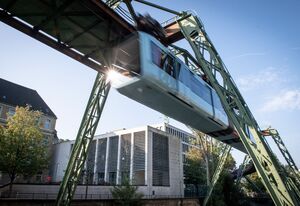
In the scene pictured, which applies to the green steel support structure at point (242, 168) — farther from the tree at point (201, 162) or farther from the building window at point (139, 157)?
the building window at point (139, 157)

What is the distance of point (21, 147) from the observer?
2334cm


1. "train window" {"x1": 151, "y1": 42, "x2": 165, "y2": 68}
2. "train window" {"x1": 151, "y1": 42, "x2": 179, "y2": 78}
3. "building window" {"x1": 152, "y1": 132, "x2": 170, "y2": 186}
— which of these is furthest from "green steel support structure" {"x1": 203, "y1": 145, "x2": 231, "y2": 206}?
"train window" {"x1": 151, "y1": 42, "x2": 165, "y2": 68}

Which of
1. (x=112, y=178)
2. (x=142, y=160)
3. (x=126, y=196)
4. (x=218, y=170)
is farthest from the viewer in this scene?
(x=112, y=178)

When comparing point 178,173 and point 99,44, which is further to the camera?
point 178,173

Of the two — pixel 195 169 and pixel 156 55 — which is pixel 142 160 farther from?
pixel 156 55

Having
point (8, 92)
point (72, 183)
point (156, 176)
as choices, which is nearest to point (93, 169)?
point (156, 176)

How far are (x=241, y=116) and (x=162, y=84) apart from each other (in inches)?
120

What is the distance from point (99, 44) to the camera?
9664 mm

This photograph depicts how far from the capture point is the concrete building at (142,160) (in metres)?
35.6

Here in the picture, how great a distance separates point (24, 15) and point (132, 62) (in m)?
→ 4.12

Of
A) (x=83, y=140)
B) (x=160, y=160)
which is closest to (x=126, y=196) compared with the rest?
(x=83, y=140)

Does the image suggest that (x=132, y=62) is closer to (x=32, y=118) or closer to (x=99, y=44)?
(x=99, y=44)

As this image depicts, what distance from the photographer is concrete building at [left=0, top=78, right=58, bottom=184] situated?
4148cm

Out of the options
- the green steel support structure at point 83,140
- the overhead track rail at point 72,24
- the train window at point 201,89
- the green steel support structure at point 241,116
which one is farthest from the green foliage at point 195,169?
the overhead track rail at point 72,24
